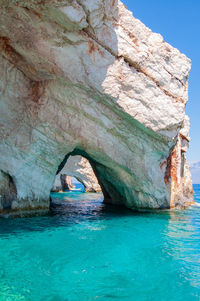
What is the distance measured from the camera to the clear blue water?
15.0 ft

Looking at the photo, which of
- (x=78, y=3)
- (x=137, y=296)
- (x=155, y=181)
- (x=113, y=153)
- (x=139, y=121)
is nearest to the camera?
(x=137, y=296)

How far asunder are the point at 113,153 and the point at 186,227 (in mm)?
4987

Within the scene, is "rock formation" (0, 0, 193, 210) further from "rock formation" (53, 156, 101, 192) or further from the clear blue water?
"rock formation" (53, 156, 101, 192)

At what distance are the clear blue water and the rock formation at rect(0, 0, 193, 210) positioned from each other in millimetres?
3589

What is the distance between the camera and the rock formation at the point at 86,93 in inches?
374

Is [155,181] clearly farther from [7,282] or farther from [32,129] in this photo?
[7,282]

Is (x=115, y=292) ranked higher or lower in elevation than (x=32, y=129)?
lower

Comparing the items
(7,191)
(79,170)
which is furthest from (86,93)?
(79,170)

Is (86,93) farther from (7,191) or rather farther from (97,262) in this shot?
(97,262)

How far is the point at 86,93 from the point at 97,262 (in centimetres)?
742

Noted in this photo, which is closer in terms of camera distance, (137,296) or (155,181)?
(137,296)

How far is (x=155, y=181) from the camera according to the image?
542 inches

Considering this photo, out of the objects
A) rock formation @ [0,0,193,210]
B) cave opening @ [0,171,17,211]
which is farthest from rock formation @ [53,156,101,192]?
cave opening @ [0,171,17,211]

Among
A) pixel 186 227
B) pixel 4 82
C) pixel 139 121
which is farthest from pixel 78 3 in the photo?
pixel 186 227
